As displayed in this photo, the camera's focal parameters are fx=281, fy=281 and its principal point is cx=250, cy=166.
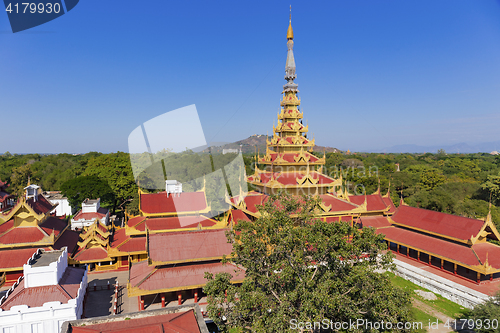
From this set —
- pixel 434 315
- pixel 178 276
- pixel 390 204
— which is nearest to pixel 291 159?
pixel 390 204

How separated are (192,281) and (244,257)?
15.9 feet

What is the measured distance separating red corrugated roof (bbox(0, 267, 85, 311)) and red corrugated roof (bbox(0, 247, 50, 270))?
16.2ft

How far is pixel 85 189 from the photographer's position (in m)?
36.5

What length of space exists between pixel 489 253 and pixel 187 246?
19.2m

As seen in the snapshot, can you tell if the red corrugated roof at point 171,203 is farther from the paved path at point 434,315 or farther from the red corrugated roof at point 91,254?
the paved path at point 434,315

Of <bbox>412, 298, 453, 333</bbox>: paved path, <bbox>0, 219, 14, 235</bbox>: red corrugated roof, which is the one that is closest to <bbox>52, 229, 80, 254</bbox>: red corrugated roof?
<bbox>0, 219, 14, 235</bbox>: red corrugated roof

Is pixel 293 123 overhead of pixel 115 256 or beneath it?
overhead

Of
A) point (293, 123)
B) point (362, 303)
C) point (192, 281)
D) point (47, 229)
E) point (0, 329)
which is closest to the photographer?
point (362, 303)

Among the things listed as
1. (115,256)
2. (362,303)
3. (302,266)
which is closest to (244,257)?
(302,266)

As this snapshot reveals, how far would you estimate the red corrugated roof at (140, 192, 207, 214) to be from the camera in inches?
893

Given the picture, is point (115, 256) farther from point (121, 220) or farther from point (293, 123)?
point (121, 220)

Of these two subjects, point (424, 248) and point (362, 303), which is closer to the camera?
point (362, 303)

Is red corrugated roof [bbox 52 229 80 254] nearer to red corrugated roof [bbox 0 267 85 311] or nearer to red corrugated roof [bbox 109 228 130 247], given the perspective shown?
red corrugated roof [bbox 109 228 130 247]

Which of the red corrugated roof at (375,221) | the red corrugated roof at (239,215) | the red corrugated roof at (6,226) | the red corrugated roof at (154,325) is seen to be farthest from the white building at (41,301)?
the red corrugated roof at (375,221)
